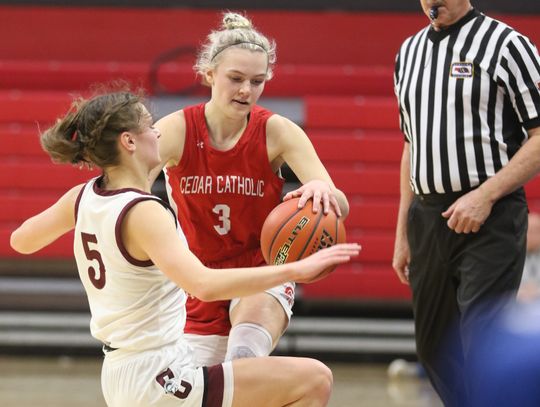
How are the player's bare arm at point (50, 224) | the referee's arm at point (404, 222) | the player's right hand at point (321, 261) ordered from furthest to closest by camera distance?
the referee's arm at point (404, 222)
the player's bare arm at point (50, 224)
the player's right hand at point (321, 261)

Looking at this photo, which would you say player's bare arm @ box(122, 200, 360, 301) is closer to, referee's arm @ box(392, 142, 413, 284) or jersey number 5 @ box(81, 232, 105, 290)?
jersey number 5 @ box(81, 232, 105, 290)

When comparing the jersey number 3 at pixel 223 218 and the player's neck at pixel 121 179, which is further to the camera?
the jersey number 3 at pixel 223 218

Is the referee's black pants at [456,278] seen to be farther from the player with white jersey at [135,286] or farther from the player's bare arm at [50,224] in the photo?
the player's bare arm at [50,224]

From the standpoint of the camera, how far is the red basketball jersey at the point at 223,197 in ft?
12.5

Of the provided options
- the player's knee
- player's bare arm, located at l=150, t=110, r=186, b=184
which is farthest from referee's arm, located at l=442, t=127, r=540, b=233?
player's bare arm, located at l=150, t=110, r=186, b=184

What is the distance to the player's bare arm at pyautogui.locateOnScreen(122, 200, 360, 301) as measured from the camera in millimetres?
2832

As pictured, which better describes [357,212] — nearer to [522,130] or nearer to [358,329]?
[358,329]

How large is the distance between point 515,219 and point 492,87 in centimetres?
53

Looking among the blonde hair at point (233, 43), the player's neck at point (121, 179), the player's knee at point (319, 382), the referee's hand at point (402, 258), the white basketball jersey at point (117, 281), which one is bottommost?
the player's knee at point (319, 382)

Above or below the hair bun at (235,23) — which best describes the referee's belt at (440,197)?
below

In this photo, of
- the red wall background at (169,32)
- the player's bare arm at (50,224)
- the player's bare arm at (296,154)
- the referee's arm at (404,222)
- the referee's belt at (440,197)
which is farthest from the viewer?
the red wall background at (169,32)

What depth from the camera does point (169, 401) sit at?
3025 mm

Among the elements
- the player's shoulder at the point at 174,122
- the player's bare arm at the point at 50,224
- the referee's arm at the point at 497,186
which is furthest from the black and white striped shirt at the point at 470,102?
the player's bare arm at the point at 50,224

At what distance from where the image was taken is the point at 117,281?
9.95 feet
